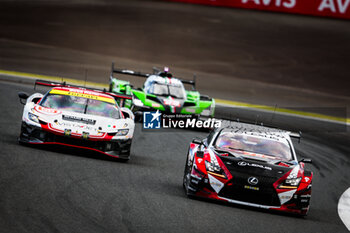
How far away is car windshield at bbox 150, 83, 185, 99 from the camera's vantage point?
2067 cm

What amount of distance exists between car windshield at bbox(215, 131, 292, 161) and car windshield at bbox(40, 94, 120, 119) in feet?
9.67

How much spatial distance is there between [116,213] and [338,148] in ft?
40.7

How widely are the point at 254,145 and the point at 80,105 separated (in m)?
3.81

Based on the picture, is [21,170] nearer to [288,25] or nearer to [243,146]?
[243,146]

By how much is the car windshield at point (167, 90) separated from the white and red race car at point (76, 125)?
7.36 m

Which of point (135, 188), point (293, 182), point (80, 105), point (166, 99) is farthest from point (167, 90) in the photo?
point (293, 182)

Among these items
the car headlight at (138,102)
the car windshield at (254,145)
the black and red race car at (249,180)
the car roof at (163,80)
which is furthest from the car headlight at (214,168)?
the car roof at (163,80)

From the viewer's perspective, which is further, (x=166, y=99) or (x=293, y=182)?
(x=166, y=99)

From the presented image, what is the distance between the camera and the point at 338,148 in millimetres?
19547

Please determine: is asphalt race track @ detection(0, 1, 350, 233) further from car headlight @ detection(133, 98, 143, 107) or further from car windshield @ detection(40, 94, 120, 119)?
car headlight @ detection(133, 98, 143, 107)

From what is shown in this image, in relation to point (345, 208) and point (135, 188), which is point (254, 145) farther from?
point (135, 188)

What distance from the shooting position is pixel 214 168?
9.78 metres

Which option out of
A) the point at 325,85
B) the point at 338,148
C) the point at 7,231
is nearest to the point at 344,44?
the point at 325,85

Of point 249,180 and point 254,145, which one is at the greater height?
point 254,145
